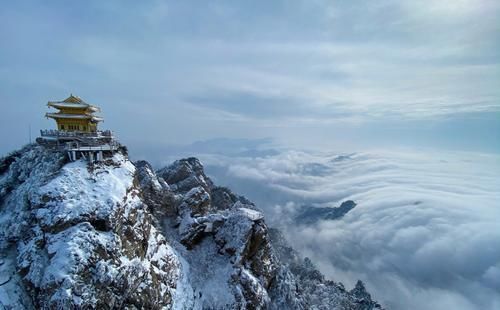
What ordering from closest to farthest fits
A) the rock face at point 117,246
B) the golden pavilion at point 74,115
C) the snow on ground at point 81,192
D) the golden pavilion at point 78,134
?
1. the rock face at point 117,246
2. the snow on ground at point 81,192
3. the golden pavilion at point 78,134
4. the golden pavilion at point 74,115

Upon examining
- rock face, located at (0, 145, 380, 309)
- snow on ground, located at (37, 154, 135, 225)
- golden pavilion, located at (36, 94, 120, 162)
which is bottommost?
rock face, located at (0, 145, 380, 309)

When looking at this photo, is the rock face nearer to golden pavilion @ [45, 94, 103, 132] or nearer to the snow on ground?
the snow on ground

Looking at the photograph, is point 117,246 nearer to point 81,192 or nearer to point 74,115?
point 81,192

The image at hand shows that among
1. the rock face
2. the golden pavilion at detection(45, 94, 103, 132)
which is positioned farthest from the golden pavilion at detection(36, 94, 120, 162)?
the rock face

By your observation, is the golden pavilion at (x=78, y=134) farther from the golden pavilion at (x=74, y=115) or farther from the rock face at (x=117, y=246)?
the rock face at (x=117, y=246)

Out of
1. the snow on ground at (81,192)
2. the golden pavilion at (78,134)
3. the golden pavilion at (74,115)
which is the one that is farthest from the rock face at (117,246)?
the golden pavilion at (74,115)
